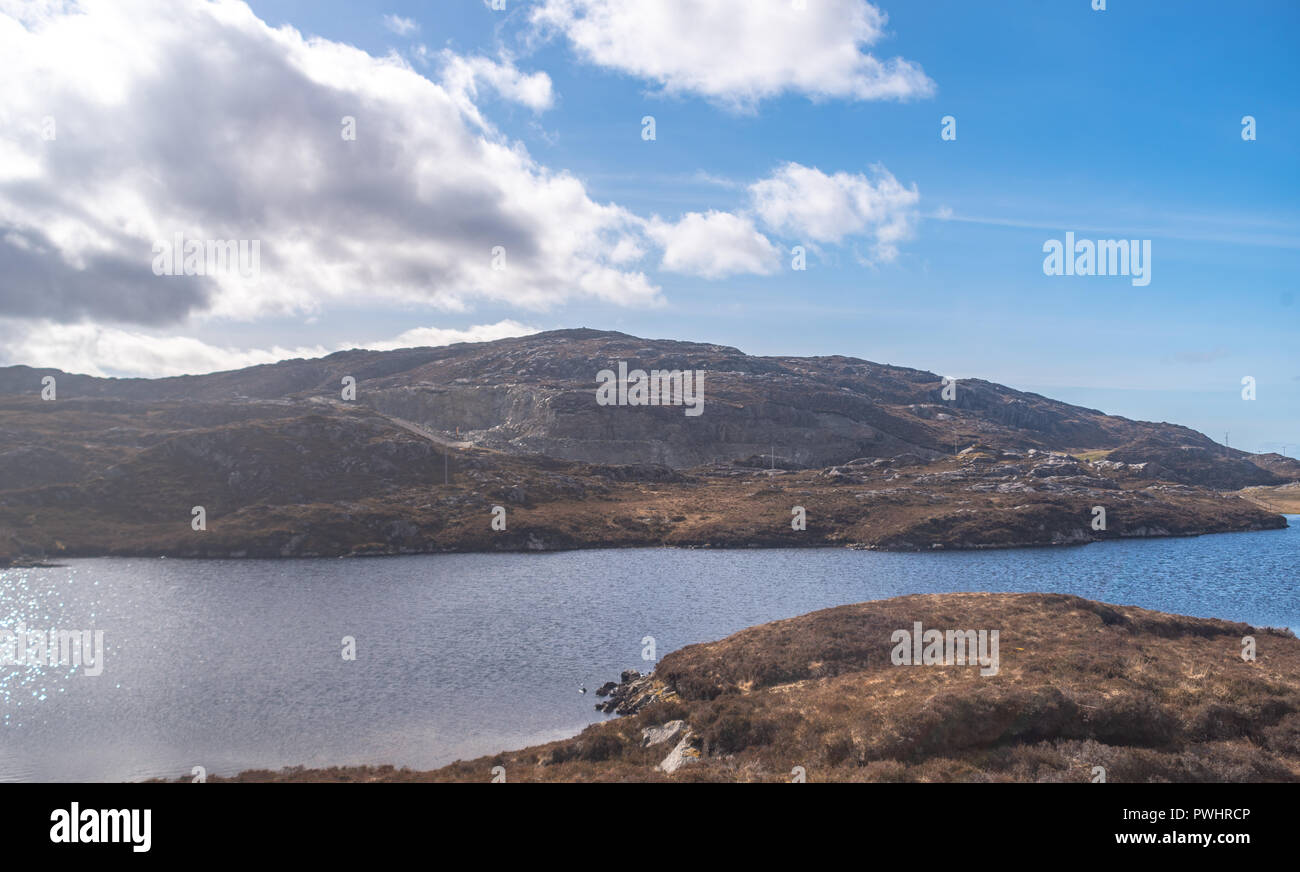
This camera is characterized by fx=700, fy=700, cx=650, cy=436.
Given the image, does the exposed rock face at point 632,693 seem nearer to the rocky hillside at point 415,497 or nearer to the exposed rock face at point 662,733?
the exposed rock face at point 662,733

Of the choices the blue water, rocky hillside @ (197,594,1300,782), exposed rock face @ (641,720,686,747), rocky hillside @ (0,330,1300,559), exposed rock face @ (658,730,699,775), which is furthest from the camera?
rocky hillside @ (0,330,1300,559)

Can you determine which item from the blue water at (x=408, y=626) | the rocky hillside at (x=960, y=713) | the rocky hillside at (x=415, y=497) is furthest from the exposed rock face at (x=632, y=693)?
the rocky hillside at (x=415, y=497)

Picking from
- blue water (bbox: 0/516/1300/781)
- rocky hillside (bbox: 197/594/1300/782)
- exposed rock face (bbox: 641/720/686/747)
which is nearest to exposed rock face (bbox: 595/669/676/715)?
rocky hillside (bbox: 197/594/1300/782)

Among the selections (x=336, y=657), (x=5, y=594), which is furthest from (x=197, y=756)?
(x=5, y=594)

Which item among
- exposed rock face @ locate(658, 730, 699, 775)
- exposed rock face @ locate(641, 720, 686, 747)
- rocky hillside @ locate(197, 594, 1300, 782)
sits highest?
rocky hillside @ locate(197, 594, 1300, 782)

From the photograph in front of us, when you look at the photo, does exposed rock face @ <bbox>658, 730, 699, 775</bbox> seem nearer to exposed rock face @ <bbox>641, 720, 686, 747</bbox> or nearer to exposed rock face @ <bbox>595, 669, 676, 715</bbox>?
exposed rock face @ <bbox>641, 720, 686, 747</bbox>

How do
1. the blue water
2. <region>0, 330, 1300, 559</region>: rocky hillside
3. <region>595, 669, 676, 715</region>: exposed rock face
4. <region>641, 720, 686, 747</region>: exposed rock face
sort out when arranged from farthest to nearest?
<region>0, 330, 1300, 559</region>: rocky hillside
<region>595, 669, 676, 715</region>: exposed rock face
the blue water
<region>641, 720, 686, 747</region>: exposed rock face

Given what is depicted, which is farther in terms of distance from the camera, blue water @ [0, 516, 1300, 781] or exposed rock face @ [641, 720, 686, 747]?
blue water @ [0, 516, 1300, 781]
